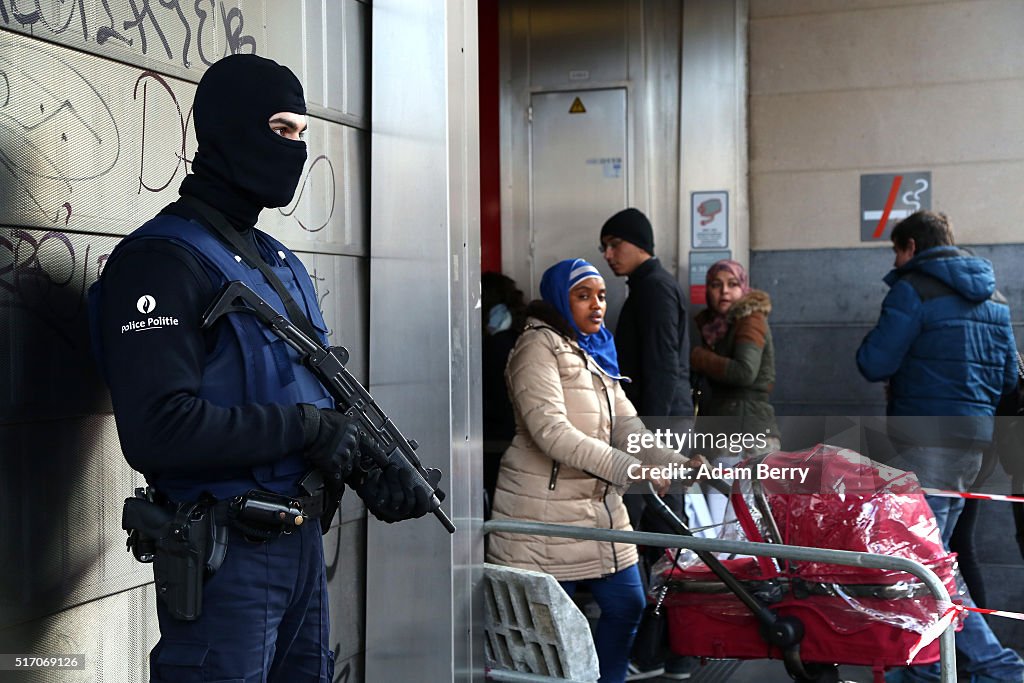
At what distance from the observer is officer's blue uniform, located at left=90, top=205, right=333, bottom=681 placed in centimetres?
198

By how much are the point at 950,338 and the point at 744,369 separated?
43.7 inches

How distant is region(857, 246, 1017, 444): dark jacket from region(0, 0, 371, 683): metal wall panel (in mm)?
2956

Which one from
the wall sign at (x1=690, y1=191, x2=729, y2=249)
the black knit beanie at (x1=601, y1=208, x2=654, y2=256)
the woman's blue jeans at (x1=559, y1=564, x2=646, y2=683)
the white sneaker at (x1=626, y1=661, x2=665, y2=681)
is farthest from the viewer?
the wall sign at (x1=690, y1=191, x2=729, y2=249)

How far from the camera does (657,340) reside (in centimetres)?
472

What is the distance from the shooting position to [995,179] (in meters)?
5.95

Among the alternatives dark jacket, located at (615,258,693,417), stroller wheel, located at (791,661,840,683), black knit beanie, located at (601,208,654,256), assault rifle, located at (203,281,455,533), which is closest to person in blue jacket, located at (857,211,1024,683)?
dark jacket, located at (615,258,693,417)

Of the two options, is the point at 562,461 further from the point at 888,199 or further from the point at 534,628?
the point at 888,199

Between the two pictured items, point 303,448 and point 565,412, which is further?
point 565,412

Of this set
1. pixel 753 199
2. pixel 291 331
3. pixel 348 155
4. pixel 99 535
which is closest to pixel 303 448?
pixel 291 331

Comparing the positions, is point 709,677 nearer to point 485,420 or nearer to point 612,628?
point 612,628

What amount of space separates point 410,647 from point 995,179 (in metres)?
4.32

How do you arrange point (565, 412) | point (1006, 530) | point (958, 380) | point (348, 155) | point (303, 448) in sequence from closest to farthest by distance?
point (303, 448)
point (348, 155)
point (565, 412)
point (958, 380)
point (1006, 530)

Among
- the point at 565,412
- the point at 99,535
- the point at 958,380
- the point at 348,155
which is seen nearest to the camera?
the point at 99,535
